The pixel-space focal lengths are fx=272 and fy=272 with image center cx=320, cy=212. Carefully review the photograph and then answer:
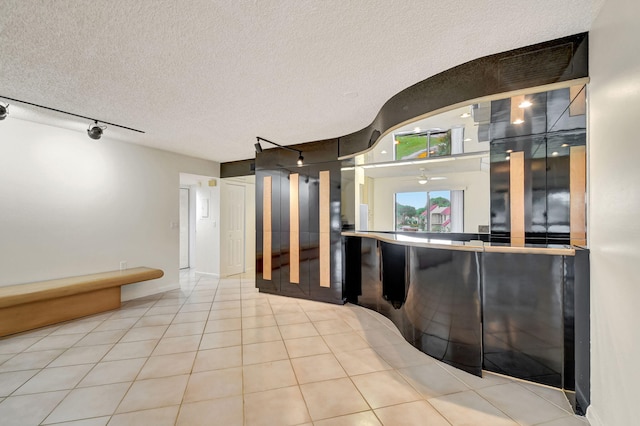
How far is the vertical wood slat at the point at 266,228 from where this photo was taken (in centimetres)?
506

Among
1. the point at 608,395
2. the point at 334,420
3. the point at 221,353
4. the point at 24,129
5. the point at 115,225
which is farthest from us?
the point at 115,225

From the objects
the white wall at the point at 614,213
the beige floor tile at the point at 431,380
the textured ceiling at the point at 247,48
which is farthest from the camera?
the beige floor tile at the point at 431,380

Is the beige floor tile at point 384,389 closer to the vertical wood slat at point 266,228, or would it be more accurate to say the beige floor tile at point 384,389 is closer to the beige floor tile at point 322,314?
the beige floor tile at point 322,314

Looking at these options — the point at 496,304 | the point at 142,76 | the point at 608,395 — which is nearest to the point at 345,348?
the point at 496,304

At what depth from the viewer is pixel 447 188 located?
282 inches

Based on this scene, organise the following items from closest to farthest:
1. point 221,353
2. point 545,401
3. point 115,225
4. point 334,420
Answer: point 334,420, point 545,401, point 221,353, point 115,225

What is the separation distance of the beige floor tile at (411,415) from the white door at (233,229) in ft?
17.3

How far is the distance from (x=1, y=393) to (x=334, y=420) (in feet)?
8.57

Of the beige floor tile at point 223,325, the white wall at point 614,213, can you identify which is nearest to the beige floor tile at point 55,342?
the beige floor tile at point 223,325

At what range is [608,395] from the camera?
160 centimetres

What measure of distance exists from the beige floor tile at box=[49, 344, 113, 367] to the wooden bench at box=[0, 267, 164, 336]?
1.01m

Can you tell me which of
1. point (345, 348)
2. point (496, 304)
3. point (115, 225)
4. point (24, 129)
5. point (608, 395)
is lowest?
point (345, 348)

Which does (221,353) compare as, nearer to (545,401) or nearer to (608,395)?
(545,401)

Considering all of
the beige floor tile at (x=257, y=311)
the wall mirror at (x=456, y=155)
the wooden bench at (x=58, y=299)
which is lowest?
the beige floor tile at (x=257, y=311)
